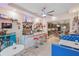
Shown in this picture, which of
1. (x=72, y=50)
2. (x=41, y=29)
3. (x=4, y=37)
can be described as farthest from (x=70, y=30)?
(x=4, y=37)

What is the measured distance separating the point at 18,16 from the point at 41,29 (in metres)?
1.89

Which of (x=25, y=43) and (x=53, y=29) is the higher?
(x=53, y=29)

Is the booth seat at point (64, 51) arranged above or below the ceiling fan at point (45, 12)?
below

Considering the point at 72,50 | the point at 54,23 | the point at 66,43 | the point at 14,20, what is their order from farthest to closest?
the point at 14,20, the point at 54,23, the point at 66,43, the point at 72,50

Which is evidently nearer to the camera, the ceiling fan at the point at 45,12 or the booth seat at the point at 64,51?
the booth seat at the point at 64,51

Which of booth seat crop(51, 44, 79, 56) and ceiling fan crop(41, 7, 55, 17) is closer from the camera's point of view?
booth seat crop(51, 44, 79, 56)

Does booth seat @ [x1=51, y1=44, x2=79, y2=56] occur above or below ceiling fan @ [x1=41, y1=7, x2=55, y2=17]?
below

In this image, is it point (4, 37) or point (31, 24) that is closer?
point (4, 37)

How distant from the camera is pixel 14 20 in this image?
253 inches

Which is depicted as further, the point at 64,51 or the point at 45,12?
the point at 45,12

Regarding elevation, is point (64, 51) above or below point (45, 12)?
below

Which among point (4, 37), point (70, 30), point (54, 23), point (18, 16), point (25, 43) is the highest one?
point (18, 16)

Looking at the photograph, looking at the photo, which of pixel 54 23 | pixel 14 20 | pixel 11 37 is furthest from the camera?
pixel 14 20

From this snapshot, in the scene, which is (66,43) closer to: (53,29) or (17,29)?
(53,29)
